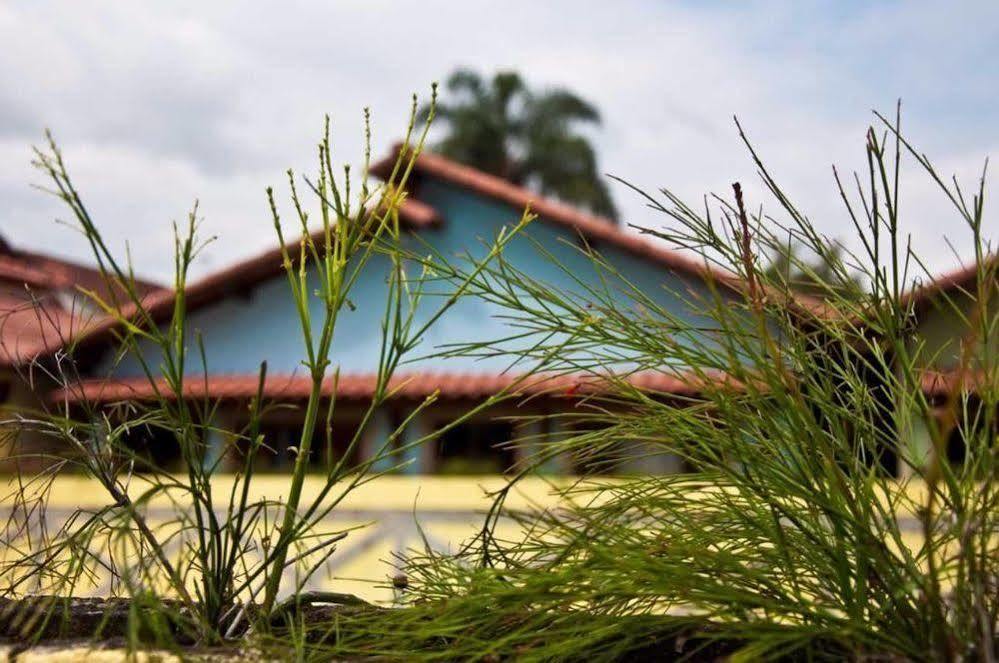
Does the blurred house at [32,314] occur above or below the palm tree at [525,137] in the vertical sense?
below

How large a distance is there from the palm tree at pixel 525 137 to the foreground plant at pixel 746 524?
2431 cm

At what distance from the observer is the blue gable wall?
12.8 meters

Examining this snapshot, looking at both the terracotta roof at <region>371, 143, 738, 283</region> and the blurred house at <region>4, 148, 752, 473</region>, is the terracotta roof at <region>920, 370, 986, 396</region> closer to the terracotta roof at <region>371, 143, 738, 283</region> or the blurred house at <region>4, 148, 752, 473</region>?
the terracotta roof at <region>371, 143, 738, 283</region>

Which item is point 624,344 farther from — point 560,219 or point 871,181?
point 560,219

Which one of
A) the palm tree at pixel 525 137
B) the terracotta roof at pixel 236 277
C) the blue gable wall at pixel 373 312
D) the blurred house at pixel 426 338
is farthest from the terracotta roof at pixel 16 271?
the palm tree at pixel 525 137

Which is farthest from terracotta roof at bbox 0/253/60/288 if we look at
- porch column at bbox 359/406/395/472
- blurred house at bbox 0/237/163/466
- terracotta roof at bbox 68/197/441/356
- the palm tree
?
the palm tree

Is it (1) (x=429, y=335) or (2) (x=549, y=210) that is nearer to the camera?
(2) (x=549, y=210)

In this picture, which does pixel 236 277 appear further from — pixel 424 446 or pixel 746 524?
pixel 746 524

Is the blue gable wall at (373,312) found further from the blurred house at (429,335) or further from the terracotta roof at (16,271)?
the terracotta roof at (16,271)

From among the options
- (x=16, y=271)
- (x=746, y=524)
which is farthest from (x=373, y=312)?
(x=746, y=524)

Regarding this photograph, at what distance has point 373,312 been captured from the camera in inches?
521

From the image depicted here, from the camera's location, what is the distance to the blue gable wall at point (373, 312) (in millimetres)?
12750

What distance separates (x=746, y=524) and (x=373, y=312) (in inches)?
460

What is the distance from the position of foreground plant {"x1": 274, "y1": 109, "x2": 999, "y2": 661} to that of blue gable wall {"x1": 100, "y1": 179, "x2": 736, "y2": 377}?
416 inches
